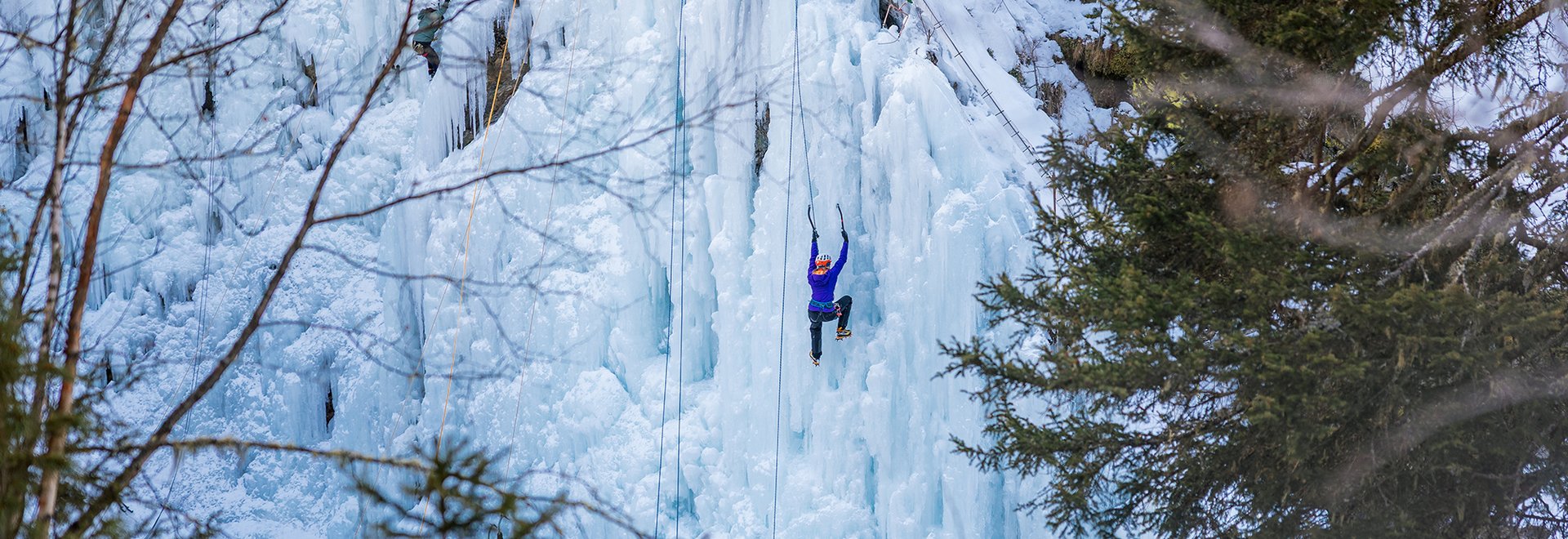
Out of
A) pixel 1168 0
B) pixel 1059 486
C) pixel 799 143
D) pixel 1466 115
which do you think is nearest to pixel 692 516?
pixel 799 143

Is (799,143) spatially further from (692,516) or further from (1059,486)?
(1059,486)

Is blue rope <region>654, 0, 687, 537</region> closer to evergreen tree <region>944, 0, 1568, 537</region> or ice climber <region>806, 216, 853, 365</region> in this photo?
ice climber <region>806, 216, 853, 365</region>

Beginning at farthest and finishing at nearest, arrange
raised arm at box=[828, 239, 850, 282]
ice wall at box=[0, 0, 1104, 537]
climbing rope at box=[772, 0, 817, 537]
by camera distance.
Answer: climbing rope at box=[772, 0, 817, 537]
ice wall at box=[0, 0, 1104, 537]
raised arm at box=[828, 239, 850, 282]

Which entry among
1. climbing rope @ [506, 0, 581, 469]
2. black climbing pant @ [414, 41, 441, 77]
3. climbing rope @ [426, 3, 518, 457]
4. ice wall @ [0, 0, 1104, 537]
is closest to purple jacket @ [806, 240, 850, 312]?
ice wall @ [0, 0, 1104, 537]

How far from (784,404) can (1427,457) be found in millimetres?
4042

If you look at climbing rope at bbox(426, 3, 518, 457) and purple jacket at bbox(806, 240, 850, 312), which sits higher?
climbing rope at bbox(426, 3, 518, 457)

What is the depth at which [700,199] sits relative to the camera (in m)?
8.32

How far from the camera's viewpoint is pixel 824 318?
7.33 metres

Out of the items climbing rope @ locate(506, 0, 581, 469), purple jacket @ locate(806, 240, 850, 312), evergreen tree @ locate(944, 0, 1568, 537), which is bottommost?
evergreen tree @ locate(944, 0, 1568, 537)

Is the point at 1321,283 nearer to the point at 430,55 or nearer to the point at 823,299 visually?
the point at 823,299

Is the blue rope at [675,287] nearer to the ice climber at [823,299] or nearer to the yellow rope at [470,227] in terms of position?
the ice climber at [823,299]

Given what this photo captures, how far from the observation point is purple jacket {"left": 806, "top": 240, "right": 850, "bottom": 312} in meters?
7.16

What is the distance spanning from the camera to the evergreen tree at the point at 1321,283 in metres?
4.71

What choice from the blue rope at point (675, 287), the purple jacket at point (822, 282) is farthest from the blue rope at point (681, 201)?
the purple jacket at point (822, 282)
